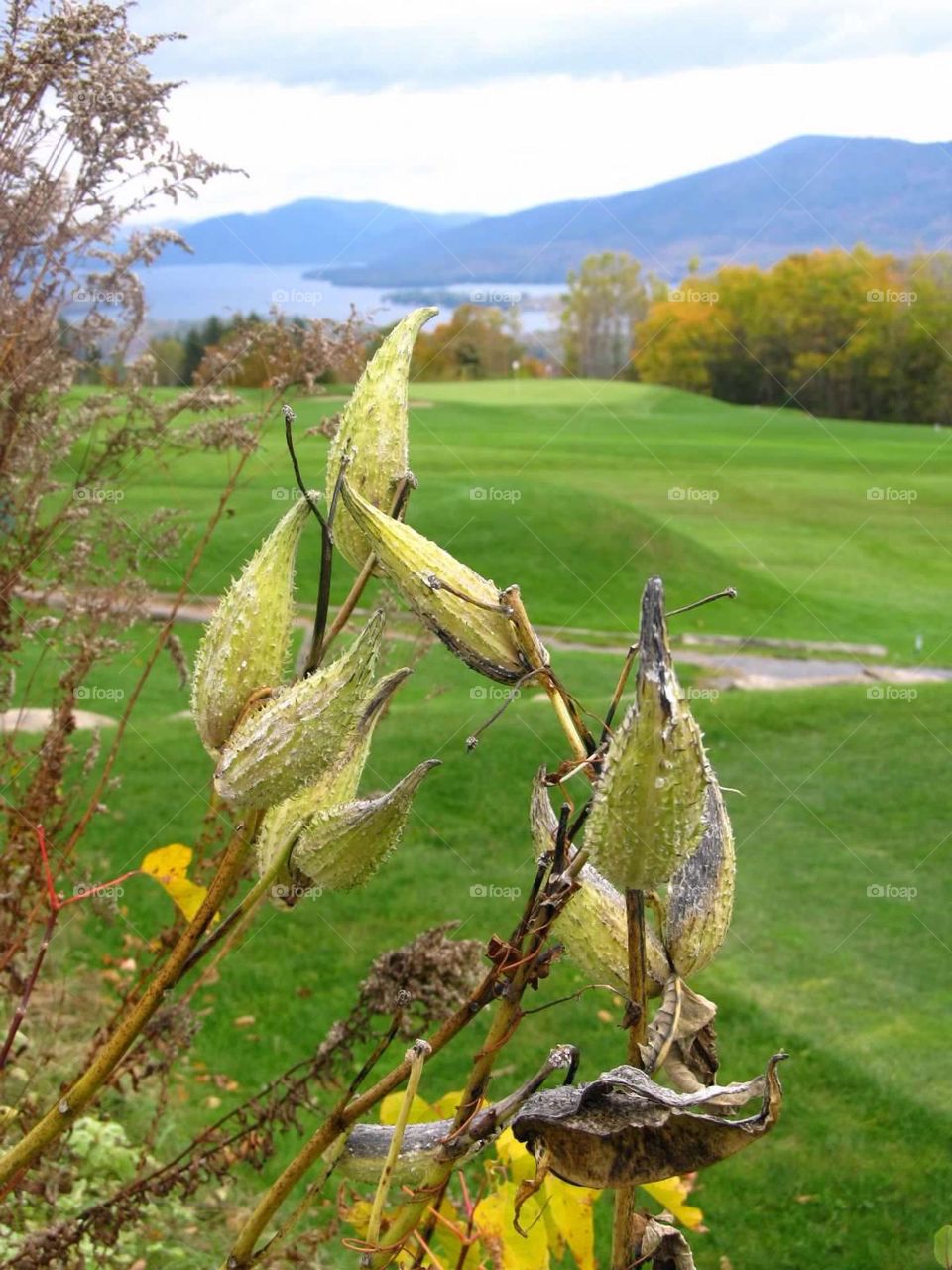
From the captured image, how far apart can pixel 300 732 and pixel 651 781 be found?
25cm

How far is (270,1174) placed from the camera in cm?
444

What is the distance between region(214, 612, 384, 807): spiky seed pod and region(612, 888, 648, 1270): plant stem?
203 mm

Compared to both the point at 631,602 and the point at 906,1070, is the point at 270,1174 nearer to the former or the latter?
the point at 906,1070

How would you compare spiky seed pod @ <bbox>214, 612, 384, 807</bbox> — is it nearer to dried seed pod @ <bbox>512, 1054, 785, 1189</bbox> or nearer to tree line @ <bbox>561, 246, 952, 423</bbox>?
dried seed pod @ <bbox>512, 1054, 785, 1189</bbox>

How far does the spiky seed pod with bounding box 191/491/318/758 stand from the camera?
2.80 ft

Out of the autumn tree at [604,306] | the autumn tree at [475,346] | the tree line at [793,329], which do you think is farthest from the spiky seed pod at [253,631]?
the autumn tree at [604,306]

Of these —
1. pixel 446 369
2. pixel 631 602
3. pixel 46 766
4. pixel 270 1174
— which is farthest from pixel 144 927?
pixel 446 369

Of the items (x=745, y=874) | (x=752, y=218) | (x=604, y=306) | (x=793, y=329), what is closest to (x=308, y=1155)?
(x=745, y=874)

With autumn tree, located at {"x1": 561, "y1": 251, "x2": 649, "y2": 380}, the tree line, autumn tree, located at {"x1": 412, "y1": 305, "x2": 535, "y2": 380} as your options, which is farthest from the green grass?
autumn tree, located at {"x1": 561, "y1": 251, "x2": 649, "y2": 380}

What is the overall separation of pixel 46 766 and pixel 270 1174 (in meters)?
2.53

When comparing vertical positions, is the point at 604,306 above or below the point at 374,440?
above

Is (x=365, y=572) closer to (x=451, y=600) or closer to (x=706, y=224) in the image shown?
(x=451, y=600)

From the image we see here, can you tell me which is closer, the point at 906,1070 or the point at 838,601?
the point at 906,1070

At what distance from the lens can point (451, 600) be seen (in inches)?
29.0
